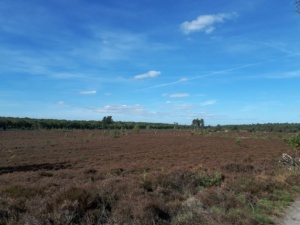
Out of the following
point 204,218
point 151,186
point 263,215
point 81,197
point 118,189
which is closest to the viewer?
point 204,218

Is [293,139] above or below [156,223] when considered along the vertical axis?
above

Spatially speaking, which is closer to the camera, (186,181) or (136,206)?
(136,206)

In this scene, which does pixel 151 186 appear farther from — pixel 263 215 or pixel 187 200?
pixel 263 215

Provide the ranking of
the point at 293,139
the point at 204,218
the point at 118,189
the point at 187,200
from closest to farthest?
the point at 204,218
the point at 187,200
the point at 118,189
the point at 293,139

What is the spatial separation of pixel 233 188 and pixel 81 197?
499 centimetres

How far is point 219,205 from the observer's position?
26.4ft

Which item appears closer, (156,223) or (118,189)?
(156,223)

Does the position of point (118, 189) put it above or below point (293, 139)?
below

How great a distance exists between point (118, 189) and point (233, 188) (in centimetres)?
350

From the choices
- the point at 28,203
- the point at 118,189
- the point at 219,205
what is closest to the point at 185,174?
the point at 118,189

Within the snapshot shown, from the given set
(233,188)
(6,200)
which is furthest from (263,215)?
(6,200)

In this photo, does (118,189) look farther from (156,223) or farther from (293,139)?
(293,139)

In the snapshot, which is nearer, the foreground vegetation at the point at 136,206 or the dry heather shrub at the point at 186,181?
the foreground vegetation at the point at 136,206

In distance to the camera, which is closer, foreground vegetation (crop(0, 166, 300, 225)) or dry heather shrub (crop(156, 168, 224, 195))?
foreground vegetation (crop(0, 166, 300, 225))
